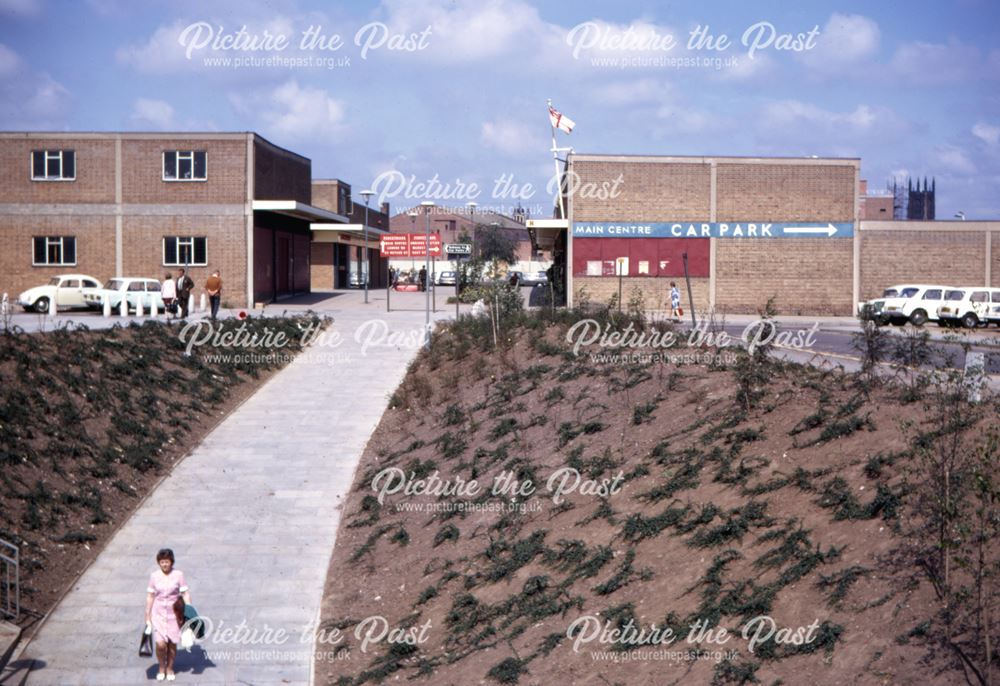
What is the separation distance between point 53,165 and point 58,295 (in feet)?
27.1

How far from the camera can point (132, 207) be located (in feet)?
136

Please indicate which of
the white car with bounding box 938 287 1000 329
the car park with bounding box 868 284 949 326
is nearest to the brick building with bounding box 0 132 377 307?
the car park with bounding box 868 284 949 326

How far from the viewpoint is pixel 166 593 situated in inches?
412

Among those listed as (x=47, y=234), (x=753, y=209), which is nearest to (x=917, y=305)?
(x=753, y=209)

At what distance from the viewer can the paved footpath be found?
11.7m

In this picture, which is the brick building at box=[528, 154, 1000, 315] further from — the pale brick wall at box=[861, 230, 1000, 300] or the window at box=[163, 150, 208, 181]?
the window at box=[163, 150, 208, 181]

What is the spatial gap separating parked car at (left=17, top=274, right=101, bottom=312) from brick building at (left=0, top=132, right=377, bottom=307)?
4537mm

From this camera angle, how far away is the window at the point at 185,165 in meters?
41.2

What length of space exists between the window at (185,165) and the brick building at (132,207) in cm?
4

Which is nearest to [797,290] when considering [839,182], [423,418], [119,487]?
[839,182]

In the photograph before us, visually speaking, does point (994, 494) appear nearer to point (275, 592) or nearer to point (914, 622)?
point (914, 622)

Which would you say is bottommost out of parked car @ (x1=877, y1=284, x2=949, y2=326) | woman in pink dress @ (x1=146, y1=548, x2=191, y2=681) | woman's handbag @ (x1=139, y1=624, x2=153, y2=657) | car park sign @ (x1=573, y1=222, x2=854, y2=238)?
woman's handbag @ (x1=139, y1=624, x2=153, y2=657)

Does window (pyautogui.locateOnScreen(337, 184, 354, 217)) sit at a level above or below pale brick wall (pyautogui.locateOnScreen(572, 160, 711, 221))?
A: above

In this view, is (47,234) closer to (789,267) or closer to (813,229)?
(789,267)
